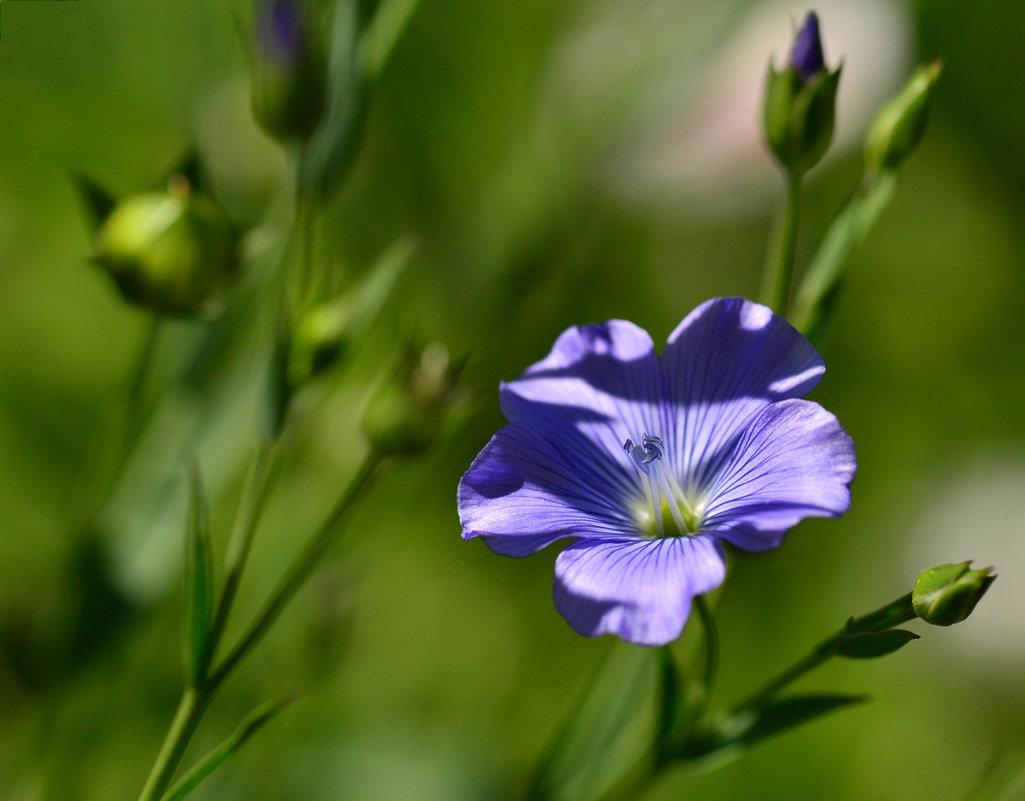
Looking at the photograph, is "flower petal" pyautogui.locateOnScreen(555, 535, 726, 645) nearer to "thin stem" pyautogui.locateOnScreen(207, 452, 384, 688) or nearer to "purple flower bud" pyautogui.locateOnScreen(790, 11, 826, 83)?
"thin stem" pyautogui.locateOnScreen(207, 452, 384, 688)

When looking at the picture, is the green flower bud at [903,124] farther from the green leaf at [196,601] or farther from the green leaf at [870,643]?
the green leaf at [196,601]

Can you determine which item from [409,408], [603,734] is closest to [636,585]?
[409,408]

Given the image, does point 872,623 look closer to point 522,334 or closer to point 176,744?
point 176,744

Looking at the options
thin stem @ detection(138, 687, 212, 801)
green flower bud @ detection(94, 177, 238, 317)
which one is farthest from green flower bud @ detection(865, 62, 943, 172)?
thin stem @ detection(138, 687, 212, 801)

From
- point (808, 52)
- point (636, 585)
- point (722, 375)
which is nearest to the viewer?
point (636, 585)

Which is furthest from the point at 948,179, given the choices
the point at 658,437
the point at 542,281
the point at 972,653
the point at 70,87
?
the point at 70,87

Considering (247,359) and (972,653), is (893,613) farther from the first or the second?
(972,653)
